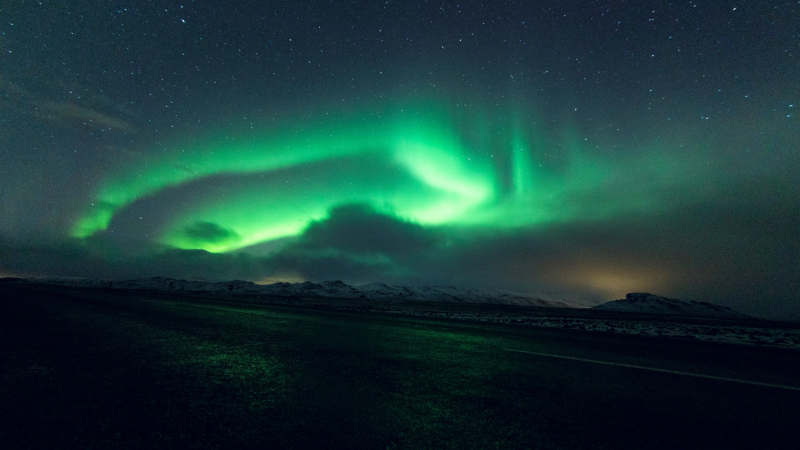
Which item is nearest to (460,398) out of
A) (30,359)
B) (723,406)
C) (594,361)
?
(723,406)

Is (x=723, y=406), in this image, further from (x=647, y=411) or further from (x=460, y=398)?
(x=460, y=398)

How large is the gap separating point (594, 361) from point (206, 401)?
→ 583cm

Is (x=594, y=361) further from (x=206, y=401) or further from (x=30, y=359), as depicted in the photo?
(x=30, y=359)

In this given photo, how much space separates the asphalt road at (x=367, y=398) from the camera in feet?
7.66

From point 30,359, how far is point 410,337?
6.27 m

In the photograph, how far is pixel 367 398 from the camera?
3193 mm

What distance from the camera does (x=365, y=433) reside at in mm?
2391

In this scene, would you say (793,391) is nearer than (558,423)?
No

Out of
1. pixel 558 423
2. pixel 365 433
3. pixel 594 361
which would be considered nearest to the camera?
pixel 365 433

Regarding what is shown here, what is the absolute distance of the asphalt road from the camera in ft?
7.66

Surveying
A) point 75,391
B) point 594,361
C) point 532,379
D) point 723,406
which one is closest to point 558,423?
point 532,379

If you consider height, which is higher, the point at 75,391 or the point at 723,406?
the point at 723,406

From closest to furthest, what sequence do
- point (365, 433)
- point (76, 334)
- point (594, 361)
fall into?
point (365, 433)
point (594, 361)
point (76, 334)

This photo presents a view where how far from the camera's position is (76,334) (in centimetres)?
652
